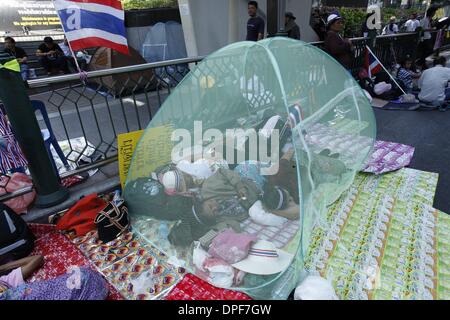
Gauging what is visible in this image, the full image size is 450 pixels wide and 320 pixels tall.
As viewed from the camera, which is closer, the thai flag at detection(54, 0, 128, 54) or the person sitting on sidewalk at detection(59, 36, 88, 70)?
the thai flag at detection(54, 0, 128, 54)

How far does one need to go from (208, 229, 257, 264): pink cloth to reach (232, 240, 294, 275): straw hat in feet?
0.11

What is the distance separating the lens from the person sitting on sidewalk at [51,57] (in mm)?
6992

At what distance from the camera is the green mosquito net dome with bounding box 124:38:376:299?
165 centimetres

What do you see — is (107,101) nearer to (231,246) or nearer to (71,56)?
(231,246)

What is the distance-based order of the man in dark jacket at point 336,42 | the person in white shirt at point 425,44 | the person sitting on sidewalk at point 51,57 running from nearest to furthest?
the man in dark jacket at point 336,42
the person sitting on sidewalk at point 51,57
the person in white shirt at point 425,44

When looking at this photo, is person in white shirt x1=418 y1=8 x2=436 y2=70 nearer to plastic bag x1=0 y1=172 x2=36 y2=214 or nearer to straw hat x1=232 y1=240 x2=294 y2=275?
straw hat x1=232 y1=240 x2=294 y2=275

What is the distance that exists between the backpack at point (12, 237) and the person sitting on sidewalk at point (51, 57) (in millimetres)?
6395

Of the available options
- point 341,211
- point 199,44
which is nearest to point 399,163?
point 341,211

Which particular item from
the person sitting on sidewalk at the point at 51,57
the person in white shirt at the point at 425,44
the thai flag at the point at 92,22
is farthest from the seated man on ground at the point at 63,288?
the person in white shirt at the point at 425,44

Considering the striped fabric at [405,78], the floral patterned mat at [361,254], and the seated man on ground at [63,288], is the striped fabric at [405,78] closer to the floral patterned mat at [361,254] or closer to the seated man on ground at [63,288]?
the floral patterned mat at [361,254]

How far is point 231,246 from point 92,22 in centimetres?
187

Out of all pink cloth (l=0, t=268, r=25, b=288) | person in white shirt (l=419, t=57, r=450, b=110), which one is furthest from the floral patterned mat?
person in white shirt (l=419, t=57, r=450, b=110)

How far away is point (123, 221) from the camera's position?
219 cm

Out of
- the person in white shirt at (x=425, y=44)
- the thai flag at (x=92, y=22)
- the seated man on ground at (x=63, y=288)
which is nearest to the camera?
the seated man on ground at (x=63, y=288)
